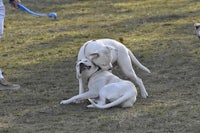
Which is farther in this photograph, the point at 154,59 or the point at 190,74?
the point at 154,59

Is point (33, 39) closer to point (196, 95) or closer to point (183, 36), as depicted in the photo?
point (183, 36)

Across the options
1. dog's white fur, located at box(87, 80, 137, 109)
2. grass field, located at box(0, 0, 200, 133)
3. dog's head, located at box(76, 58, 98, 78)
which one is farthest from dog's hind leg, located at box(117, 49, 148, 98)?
dog's white fur, located at box(87, 80, 137, 109)

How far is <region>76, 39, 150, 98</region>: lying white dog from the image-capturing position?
261 inches

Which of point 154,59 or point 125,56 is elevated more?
point 125,56

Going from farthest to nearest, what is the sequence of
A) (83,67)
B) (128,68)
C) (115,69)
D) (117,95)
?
1. (115,69)
2. (128,68)
3. (83,67)
4. (117,95)

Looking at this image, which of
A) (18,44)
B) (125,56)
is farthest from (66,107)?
(18,44)

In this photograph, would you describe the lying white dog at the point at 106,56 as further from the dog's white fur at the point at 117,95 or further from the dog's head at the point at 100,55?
the dog's white fur at the point at 117,95

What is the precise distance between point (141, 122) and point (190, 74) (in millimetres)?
2317

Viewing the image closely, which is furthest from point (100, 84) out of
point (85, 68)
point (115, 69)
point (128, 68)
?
point (115, 69)

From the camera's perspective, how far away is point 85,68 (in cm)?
664

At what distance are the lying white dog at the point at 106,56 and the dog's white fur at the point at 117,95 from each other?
0.34 meters

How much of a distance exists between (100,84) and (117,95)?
1.07ft

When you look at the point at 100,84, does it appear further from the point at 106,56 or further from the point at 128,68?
the point at 128,68

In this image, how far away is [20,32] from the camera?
40.0 feet
